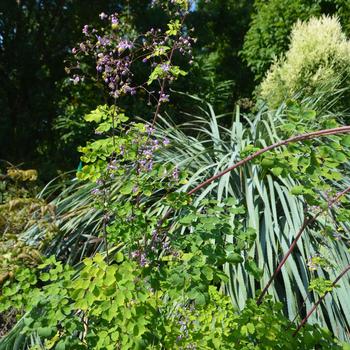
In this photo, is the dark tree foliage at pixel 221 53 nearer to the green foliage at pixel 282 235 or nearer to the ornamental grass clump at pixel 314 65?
the ornamental grass clump at pixel 314 65

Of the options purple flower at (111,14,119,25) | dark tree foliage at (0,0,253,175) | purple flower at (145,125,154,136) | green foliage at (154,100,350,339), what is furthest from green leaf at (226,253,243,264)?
dark tree foliage at (0,0,253,175)

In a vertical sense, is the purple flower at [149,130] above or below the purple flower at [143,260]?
above

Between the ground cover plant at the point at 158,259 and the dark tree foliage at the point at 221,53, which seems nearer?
the ground cover plant at the point at 158,259

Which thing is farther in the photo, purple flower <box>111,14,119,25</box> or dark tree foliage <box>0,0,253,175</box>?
dark tree foliage <box>0,0,253,175</box>

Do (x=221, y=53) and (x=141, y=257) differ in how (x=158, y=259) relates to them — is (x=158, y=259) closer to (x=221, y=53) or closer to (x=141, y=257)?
(x=141, y=257)

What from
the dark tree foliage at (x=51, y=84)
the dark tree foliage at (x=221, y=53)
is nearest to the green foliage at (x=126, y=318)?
the dark tree foliage at (x=51, y=84)

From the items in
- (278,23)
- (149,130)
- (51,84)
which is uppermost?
(51,84)

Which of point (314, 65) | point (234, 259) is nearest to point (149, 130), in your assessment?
point (234, 259)

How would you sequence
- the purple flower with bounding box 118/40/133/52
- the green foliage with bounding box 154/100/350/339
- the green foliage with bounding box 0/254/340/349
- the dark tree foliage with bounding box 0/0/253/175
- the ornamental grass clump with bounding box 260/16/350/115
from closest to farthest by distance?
the green foliage with bounding box 0/254/340/349 < the purple flower with bounding box 118/40/133/52 < the green foliage with bounding box 154/100/350/339 < the ornamental grass clump with bounding box 260/16/350/115 < the dark tree foliage with bounding box 0/0/253/175

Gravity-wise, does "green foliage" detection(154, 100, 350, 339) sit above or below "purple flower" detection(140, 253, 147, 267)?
below

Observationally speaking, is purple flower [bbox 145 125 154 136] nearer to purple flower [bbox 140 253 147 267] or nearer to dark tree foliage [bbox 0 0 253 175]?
purple flower [bbox 140 253 147 267]

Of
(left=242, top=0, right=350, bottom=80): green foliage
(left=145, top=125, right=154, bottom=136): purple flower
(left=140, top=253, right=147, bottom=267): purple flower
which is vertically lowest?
(left=140, top=253, right=147, bottom=267): purple flower

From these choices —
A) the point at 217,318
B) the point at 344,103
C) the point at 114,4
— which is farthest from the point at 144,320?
the point at 114,4

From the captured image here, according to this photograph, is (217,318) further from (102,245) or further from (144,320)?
(102,245)
